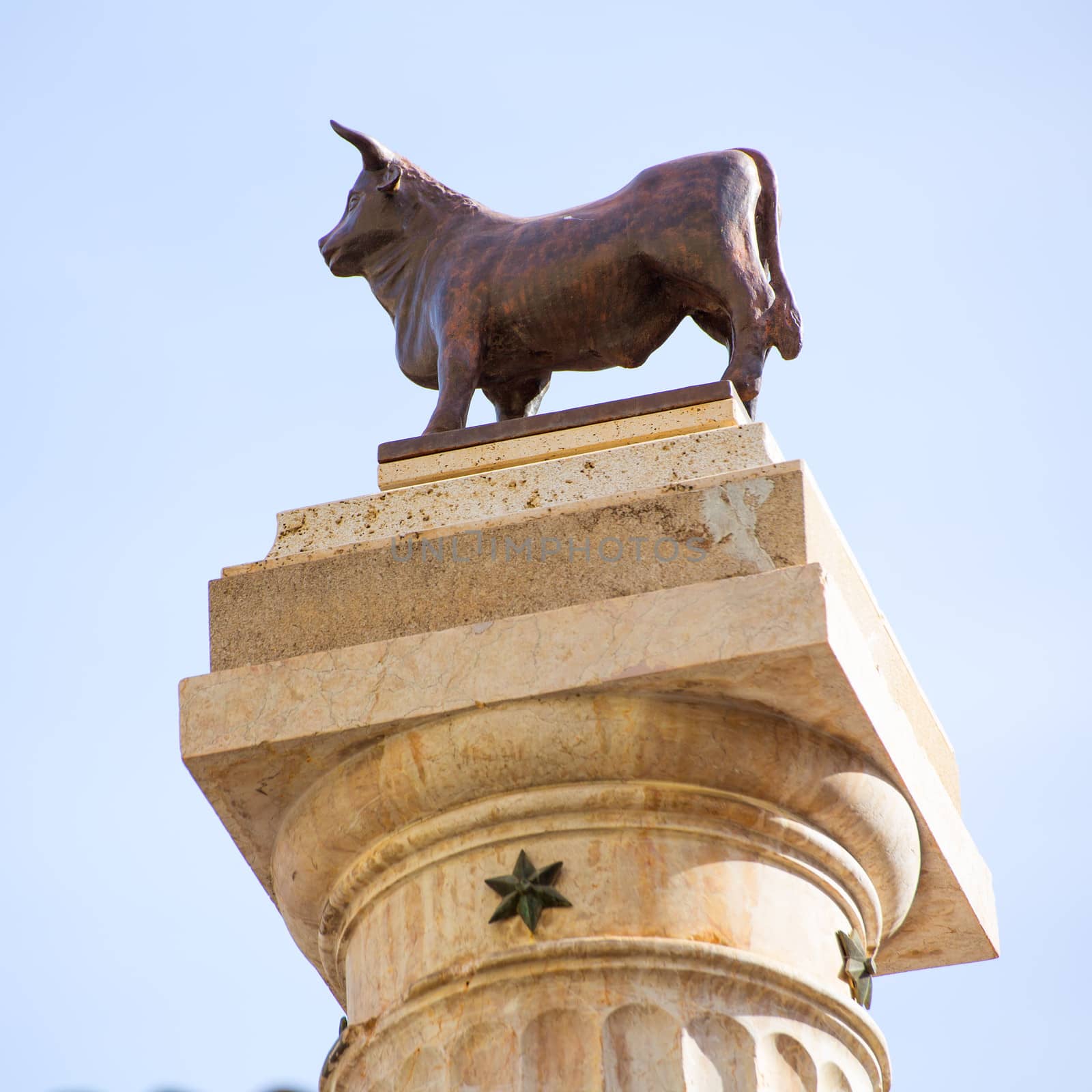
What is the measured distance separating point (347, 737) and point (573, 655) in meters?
0.66

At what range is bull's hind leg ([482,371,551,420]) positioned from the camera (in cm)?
701

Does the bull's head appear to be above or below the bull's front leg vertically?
above

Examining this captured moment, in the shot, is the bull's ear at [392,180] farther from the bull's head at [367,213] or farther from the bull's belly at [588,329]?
the bull's belly at [588,329]

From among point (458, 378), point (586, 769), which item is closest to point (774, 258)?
point (458, 378)

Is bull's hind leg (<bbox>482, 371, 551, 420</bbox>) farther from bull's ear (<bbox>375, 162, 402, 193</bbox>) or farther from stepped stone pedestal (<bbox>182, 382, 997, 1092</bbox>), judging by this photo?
stepped stone pedestal (<bbox>182, 382, 997, 1092</bbox>)

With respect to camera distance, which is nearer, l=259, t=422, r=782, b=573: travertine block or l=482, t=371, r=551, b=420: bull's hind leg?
l=259, t=422, r=782, b=573: travertine block

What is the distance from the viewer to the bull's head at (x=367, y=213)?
717cm

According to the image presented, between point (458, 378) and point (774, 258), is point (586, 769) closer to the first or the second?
point (458, 378)

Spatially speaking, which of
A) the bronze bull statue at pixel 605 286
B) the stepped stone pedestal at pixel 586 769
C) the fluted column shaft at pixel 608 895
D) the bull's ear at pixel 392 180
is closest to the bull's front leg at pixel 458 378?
the bronze bull statue at pixel 605 286

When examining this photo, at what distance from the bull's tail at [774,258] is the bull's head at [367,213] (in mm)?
1205

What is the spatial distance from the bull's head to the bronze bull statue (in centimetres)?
19

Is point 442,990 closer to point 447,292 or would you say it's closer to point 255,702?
point 255,702

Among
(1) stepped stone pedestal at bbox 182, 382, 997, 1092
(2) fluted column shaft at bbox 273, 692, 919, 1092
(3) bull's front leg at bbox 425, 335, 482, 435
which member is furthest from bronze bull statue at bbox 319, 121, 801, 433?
(2) fluted column shaft at bbox 273, 692, 919, 1092

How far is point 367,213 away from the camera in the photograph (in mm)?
7207
